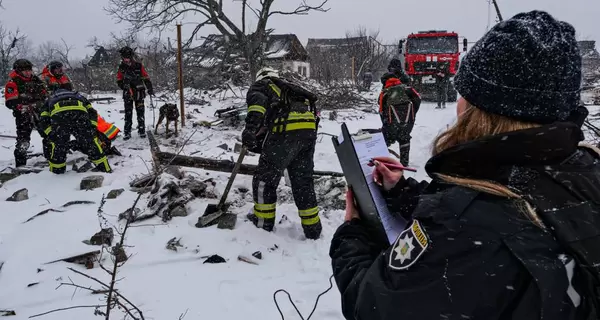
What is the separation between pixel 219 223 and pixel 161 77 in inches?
701

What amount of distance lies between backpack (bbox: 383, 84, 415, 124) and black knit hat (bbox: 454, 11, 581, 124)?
5414mm

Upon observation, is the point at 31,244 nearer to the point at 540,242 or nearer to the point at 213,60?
the point at 540,242

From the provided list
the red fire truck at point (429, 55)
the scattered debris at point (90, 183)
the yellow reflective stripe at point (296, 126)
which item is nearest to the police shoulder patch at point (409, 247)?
the yellow reflective stripe at point (296, 126)

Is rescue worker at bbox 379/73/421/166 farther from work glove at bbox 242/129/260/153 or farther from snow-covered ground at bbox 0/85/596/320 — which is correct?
work glove at bbox 242/129/260/153

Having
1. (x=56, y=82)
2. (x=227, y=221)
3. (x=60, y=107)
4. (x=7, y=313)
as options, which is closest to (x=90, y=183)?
(x=60, y=107)

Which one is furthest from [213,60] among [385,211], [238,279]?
[385,211]

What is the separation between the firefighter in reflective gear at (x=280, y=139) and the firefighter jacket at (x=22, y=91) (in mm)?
4650

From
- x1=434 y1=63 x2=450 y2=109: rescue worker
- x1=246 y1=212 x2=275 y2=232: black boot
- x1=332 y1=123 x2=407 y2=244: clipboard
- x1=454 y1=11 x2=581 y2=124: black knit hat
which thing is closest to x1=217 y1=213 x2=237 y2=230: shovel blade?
x1=246 y1=212 x2=275 y2=232: black boot

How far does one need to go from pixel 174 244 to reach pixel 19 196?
265 centimetres

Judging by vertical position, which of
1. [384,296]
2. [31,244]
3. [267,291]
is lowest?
[267,291]

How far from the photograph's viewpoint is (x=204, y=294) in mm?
3178

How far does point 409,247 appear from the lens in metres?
0.98

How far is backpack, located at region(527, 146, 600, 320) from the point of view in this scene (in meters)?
0.81

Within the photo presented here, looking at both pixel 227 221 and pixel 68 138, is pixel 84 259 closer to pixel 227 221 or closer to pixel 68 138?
pixel 227 221
